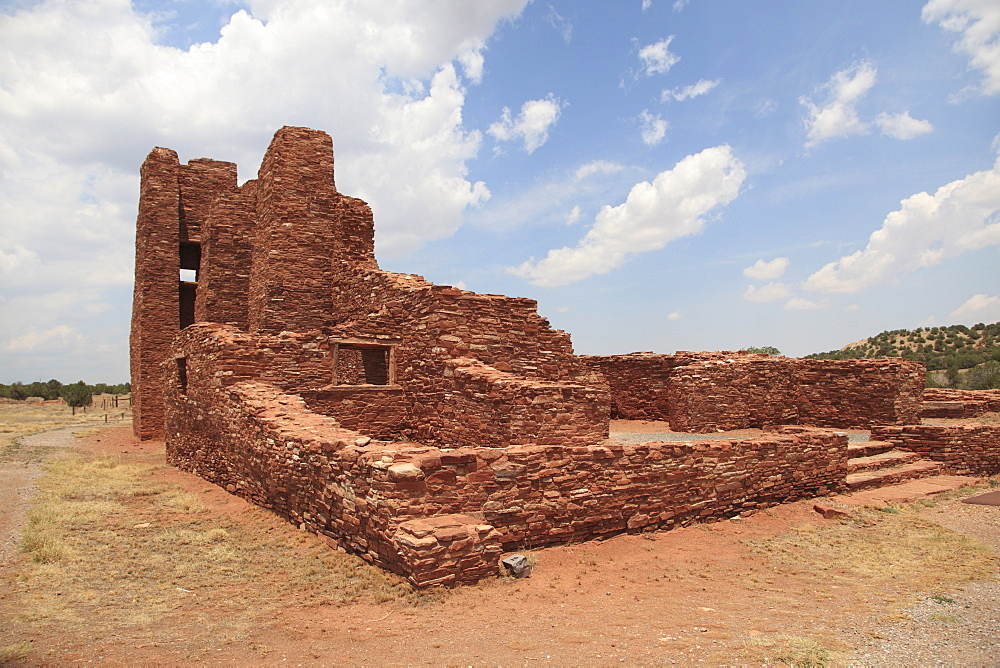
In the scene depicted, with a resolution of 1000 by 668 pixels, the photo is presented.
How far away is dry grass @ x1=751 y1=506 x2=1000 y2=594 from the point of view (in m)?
6.54

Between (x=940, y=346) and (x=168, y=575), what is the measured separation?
190 feet

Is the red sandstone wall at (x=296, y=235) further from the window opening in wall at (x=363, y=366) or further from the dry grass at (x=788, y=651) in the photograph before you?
the dry grass at (x=788, y=651)

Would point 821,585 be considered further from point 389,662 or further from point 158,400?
point 158,400

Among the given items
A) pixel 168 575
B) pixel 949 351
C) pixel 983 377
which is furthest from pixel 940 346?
pixel 168 575

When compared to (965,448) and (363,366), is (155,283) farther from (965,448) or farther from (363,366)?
(965,448)

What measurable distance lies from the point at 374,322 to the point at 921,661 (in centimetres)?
1076

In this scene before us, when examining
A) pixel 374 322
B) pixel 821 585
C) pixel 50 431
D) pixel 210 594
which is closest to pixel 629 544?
pixel 821 585

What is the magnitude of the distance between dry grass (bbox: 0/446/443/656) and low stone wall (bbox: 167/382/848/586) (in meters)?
0.43

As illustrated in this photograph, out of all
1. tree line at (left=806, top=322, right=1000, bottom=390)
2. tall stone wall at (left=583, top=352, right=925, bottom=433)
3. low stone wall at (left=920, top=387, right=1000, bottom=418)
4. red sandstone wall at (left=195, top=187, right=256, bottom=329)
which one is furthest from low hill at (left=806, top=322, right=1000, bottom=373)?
red sandstone wall at (left=195, top=187, right=256, bottom=329)

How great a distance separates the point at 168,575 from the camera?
5992 mm

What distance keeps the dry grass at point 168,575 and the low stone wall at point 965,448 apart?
13275 mm

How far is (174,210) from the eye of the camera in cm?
1859

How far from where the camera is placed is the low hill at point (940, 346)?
4278 cm

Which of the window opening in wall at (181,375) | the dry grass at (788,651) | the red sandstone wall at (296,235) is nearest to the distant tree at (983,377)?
the red sandstone wall at (296,235)
